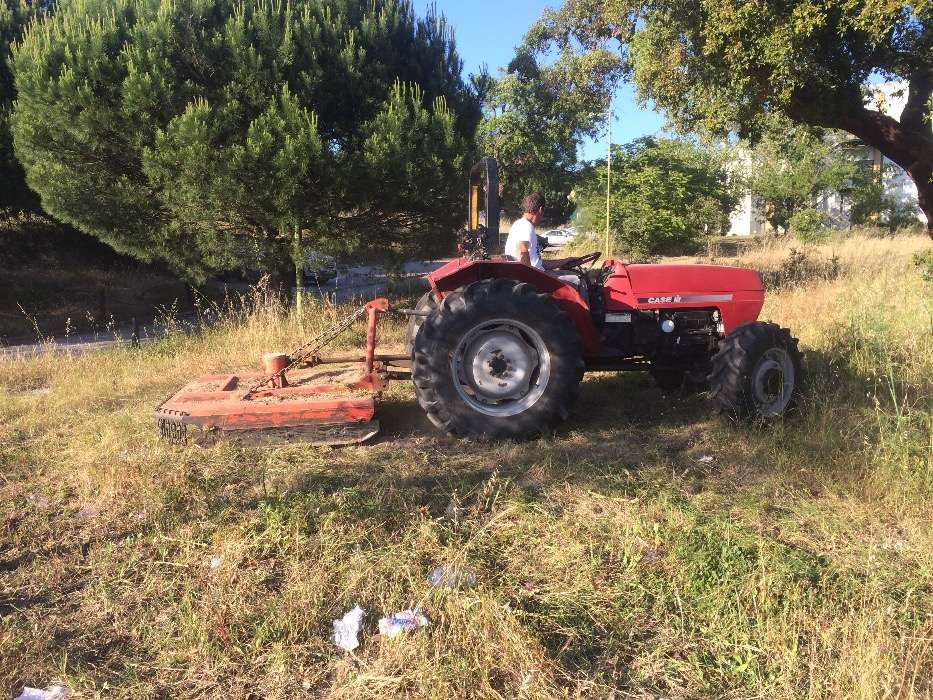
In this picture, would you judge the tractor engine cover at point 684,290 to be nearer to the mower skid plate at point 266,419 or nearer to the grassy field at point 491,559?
the grassy field at point 491,559

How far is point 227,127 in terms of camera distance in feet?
25.0

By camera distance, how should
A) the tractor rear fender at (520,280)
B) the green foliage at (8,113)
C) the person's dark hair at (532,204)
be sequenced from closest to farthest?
the tractor rear fender at (520,280) < the person's dark hair at (532,204) < the green foliage at (8,113)

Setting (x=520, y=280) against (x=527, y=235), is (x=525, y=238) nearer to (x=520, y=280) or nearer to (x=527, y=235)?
(x=527, y=235)

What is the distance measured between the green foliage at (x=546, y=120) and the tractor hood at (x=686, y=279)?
15164 millimetres

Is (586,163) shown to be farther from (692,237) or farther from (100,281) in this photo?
(100,281)

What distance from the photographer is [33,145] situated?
8.23 m

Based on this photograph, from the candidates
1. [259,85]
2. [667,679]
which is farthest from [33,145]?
[667,679]

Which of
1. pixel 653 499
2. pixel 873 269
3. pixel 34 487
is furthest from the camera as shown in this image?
pixel 873 269

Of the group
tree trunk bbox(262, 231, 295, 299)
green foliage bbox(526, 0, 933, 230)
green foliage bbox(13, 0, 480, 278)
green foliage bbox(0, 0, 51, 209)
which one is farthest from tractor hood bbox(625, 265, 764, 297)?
green foliage bbox(0, 0, 51, 209)

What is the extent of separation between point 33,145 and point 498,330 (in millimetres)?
7498

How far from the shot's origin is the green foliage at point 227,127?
759cm

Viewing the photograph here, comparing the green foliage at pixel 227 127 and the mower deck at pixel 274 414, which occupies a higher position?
the green foliage at pixel 227 127

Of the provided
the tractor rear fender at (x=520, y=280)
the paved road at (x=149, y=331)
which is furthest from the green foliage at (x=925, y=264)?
the paved road at (x=149, y=331)

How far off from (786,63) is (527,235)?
4.58 m
